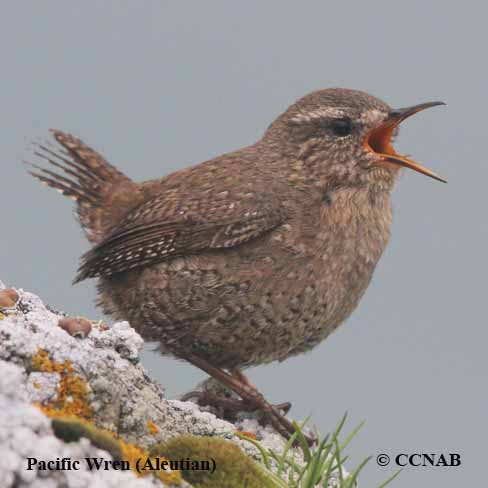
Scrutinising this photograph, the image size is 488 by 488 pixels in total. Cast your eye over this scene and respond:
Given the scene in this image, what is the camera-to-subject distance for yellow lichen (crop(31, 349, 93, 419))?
3.00 metres

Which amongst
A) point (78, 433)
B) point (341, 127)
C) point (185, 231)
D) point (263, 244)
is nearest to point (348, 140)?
point (341, 127)

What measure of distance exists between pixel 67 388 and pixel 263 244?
1.95 meters

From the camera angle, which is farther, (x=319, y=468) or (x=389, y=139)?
(x=389, y=139)

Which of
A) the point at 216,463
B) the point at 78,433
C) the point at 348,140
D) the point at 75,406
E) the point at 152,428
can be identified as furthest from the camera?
the point at 348,140

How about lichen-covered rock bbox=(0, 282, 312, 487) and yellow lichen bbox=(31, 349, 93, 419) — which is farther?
yellow lichen bbox=(31, 349, 93, 419)

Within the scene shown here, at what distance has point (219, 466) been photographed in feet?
10.5

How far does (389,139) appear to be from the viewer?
525 cm

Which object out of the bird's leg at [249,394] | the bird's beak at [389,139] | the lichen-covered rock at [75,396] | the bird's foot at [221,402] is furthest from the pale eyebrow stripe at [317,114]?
the lichen-covered rock at [75,396]

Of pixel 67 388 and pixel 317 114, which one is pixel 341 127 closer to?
pixel 317 114

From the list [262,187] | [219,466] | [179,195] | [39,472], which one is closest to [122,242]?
[179,195]


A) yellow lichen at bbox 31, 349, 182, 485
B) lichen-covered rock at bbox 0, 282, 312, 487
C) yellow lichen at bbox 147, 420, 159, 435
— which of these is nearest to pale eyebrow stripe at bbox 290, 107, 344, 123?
lichen-covered rock at bbox 0, 282, 312, 487

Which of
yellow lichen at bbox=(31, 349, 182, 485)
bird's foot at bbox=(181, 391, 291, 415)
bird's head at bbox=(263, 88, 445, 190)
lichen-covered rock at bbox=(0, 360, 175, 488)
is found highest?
bird's head at bbox=(263, 88, 445, 190)

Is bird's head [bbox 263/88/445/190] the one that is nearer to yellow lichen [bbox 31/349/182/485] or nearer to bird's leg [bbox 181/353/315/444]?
bird's leg [bbox 181/353/315/444]

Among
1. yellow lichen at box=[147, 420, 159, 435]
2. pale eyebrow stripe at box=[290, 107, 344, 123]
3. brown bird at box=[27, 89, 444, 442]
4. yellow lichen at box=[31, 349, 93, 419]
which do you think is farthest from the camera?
pale eyebrow stripe at box=[290, 107, 344, 123]
